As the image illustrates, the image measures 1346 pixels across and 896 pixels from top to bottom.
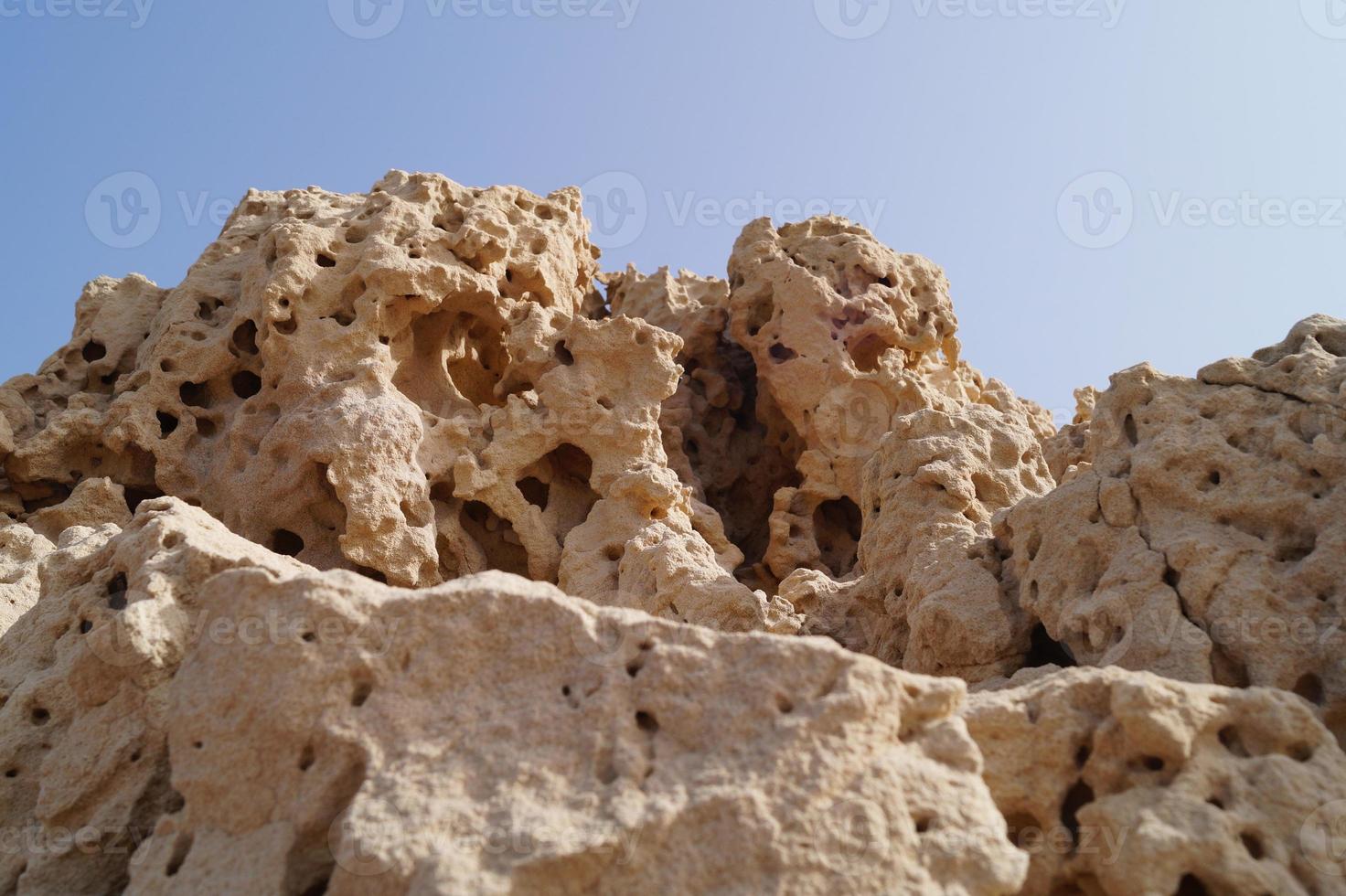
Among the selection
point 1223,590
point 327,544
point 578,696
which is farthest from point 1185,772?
point 327,544

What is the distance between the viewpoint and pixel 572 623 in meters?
3.82

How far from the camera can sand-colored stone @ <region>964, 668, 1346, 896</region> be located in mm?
3334

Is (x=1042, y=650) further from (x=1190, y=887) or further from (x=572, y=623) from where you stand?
(x=572, y=623)

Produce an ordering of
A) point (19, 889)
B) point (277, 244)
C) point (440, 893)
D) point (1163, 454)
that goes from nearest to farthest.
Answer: point (440, 893)
point (19, 889)
point (1163, 454)
point (277, 244)

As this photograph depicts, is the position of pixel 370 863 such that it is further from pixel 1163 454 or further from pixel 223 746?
pixel 1163 454

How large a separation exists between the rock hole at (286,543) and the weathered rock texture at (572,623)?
0.07m

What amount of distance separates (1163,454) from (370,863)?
459 cm

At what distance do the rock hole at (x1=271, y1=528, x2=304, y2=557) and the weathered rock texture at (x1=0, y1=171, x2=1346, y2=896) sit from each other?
0.07m

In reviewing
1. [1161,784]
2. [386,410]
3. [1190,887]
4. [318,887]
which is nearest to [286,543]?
[386,410]

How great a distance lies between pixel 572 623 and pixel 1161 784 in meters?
2.17

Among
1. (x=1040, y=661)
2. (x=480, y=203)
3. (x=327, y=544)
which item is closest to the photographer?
(x=1040, y=661)

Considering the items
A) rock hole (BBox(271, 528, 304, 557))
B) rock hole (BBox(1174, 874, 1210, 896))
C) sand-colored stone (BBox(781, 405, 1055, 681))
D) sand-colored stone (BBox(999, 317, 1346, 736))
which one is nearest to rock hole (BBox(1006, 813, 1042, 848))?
rock hole (BBox(1174, 874, 1210, 896))

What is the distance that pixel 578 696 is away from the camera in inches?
145

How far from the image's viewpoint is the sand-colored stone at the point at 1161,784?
3334mm
